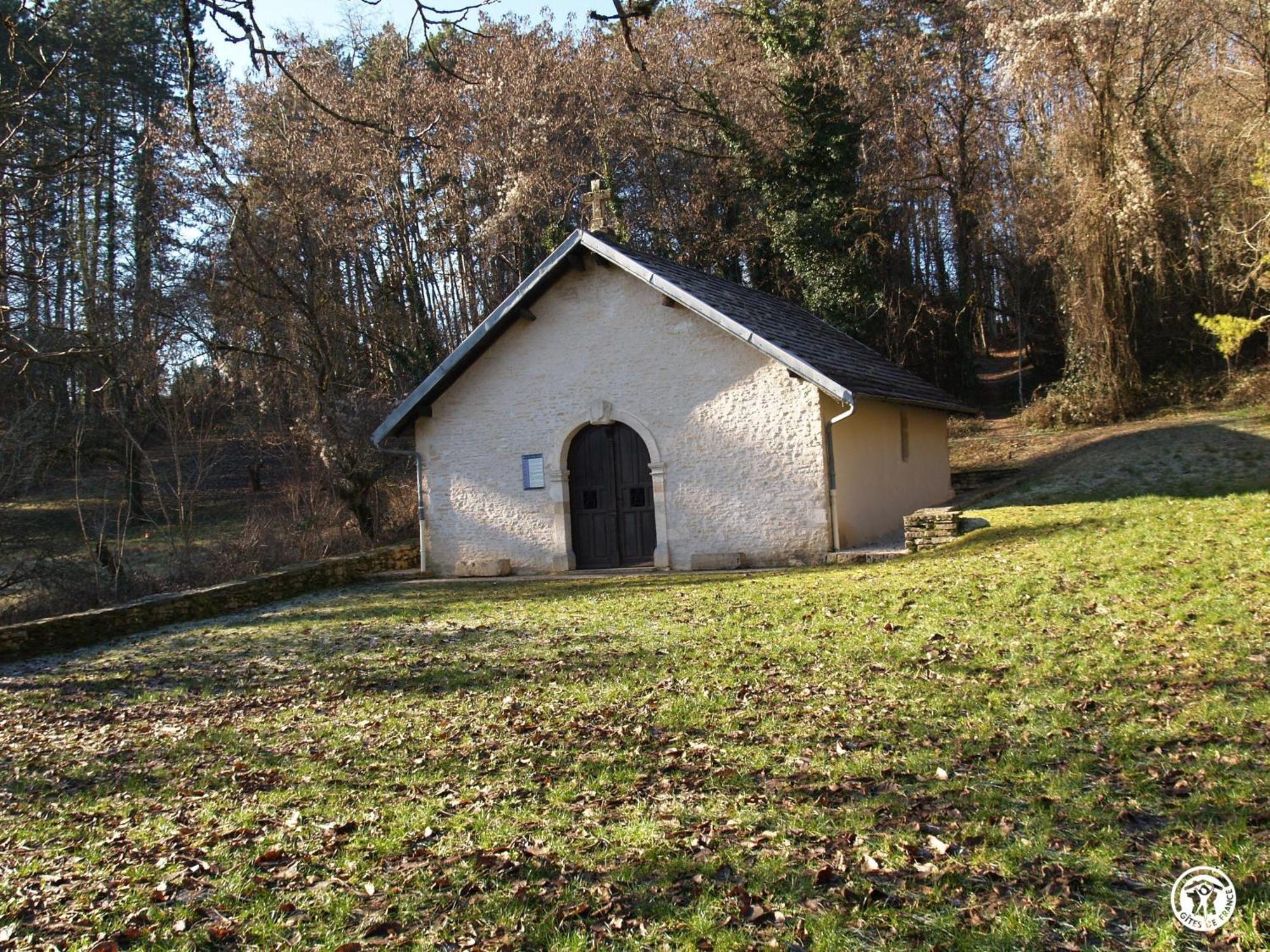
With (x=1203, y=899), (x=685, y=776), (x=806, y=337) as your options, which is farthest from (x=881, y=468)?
(x=1203, y=899)

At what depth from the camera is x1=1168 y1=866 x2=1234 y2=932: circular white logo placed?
11.3 ft

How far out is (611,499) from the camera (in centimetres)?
1684

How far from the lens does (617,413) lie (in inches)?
642

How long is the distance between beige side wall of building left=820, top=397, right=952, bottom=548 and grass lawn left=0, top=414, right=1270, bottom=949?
179 inches

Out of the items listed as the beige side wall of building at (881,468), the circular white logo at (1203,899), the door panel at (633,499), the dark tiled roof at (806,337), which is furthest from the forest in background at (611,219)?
the circular white logo at (1203,899)

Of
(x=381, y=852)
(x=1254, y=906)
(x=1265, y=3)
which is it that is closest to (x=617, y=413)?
(x=381, y=852)

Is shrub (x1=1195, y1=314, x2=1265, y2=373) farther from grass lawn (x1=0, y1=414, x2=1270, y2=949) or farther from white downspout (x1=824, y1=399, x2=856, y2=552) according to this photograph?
white downspout (x1=824, y1=399, x2=856, y2=552)

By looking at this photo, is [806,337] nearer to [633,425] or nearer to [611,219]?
[633,425]

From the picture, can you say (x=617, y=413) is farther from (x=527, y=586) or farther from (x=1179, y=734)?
(x=1179, y=734)

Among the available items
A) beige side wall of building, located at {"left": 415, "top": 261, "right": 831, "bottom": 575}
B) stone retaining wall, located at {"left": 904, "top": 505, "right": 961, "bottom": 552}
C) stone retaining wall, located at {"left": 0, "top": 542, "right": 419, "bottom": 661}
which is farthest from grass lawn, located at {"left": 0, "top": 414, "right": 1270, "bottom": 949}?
beige side wall of building, located at {"left": 415, "top": 261, "right": 831, "bottom": 575}

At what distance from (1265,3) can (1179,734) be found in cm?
2008

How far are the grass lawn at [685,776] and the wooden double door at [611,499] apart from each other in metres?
5.93

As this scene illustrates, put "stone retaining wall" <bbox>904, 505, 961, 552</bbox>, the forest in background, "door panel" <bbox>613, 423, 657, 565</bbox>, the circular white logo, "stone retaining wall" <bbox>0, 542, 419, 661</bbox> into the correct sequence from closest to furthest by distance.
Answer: the circular white logo → "stone retaining wall" <bbox>0, 542, 419, 661</bbox> → "stone retaining wall" <bbox>904, 505, 961, 552</bbox> → "door panel" <bbox>613, 423, 657, 565</bbox> → the forest in background

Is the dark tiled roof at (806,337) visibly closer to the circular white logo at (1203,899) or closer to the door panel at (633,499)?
the door panel at (633,499)
